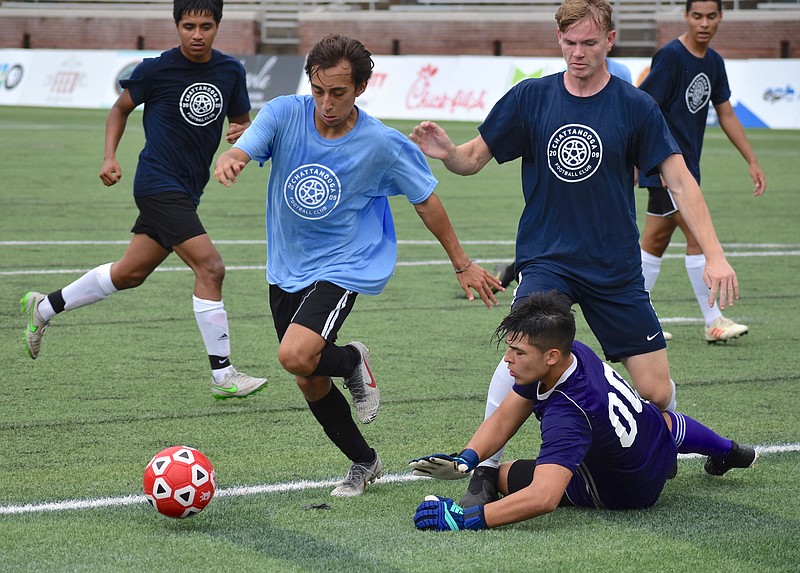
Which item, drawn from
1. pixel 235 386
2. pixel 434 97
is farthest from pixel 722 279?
pixel 434 97

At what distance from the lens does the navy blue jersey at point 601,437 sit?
463cm

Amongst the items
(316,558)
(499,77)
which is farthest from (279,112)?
(499,77)

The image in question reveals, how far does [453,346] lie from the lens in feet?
27.3

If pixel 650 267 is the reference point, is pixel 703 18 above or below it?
above

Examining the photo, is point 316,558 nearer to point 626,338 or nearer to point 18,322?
point 626,338

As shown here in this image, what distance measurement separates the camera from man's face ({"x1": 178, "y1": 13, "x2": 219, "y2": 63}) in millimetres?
6980

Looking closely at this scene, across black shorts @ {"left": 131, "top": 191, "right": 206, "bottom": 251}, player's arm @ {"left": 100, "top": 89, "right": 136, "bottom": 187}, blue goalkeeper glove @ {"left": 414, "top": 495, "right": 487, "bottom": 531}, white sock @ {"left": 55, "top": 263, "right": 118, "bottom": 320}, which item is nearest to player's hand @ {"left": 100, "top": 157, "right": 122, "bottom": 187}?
player's arm @ {"left": 100, "top": 89, "right": 136, "bottom": 187}

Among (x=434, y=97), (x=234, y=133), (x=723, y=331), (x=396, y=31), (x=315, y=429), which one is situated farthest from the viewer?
(x=396, y=31)

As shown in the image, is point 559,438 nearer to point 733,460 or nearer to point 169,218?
point 733,460

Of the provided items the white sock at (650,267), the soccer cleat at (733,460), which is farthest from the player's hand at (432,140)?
the white sock at (650,267)

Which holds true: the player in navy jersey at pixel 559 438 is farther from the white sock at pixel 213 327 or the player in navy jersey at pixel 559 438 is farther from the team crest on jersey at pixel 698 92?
the team crest on jersey at pixel 698 92

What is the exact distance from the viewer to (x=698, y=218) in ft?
16.4

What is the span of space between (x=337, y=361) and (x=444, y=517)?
90cm

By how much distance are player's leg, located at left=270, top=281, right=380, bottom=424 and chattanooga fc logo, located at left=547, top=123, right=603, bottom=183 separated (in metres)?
1.03
